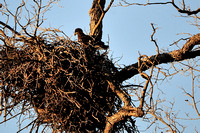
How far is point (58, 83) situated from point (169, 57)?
70.6 inches

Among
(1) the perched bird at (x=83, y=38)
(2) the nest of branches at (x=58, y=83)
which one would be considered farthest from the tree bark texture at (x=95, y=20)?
(2) the nest of branches at (x=58, y=83)

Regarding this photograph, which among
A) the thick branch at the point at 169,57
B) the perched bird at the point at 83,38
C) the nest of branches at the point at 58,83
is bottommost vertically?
the nest of branches at the point at 58,83

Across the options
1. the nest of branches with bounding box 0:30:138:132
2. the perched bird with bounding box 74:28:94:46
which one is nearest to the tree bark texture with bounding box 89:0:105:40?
the perched bird with bounding box 74:28:94:46

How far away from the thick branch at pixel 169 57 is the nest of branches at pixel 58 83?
1.09 feet

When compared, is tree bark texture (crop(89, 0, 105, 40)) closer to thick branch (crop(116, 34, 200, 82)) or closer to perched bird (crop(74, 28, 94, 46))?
perched bird (crop(74, 28, 94, 46))

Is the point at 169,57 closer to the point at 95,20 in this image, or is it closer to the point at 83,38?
the point at 83,38

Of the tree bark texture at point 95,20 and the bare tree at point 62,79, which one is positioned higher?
the tree bark texture at point 95,20

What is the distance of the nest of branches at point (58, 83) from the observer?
147 inches

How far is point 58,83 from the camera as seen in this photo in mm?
3756

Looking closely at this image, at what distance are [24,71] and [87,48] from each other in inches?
40.8

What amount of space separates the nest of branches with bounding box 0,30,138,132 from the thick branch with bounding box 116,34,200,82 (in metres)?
0.33

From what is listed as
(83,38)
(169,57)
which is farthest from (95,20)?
(169,57)

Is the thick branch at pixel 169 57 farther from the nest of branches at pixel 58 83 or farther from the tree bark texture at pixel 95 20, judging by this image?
the tree bark texture at pixel 95 20

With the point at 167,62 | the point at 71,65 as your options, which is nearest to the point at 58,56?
the point at 71,65
